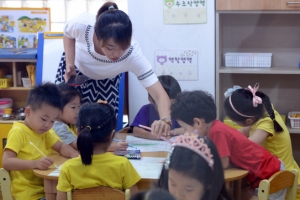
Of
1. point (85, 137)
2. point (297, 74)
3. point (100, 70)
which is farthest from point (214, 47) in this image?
point (85, 137)

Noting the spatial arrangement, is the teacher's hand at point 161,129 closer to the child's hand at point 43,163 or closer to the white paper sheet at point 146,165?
the white paper sheet at point 146,165

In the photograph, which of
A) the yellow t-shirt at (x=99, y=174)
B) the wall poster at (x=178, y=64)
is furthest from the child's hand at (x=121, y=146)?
the wall poster at (x=178, y=64)

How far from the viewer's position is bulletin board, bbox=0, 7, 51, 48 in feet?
7.68

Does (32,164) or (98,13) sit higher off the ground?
(98,13)

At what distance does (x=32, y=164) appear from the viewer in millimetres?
1346

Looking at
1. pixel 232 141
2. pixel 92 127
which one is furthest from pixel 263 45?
pixel 92 127

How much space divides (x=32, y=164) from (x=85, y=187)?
9.1 inches

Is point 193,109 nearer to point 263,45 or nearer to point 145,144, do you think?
point 145,144

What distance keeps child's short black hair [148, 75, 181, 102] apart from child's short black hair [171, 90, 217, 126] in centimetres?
23

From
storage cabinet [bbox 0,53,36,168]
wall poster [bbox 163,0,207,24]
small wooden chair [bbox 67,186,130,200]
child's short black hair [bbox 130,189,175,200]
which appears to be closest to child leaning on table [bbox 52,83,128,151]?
small wooden chair [bbox 67,186,130,200]

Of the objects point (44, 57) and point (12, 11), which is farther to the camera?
point (12, 11)

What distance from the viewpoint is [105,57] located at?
1461mm

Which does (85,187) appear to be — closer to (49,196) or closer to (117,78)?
(49,196)

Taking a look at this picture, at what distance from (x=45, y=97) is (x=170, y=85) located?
24.0 inches
